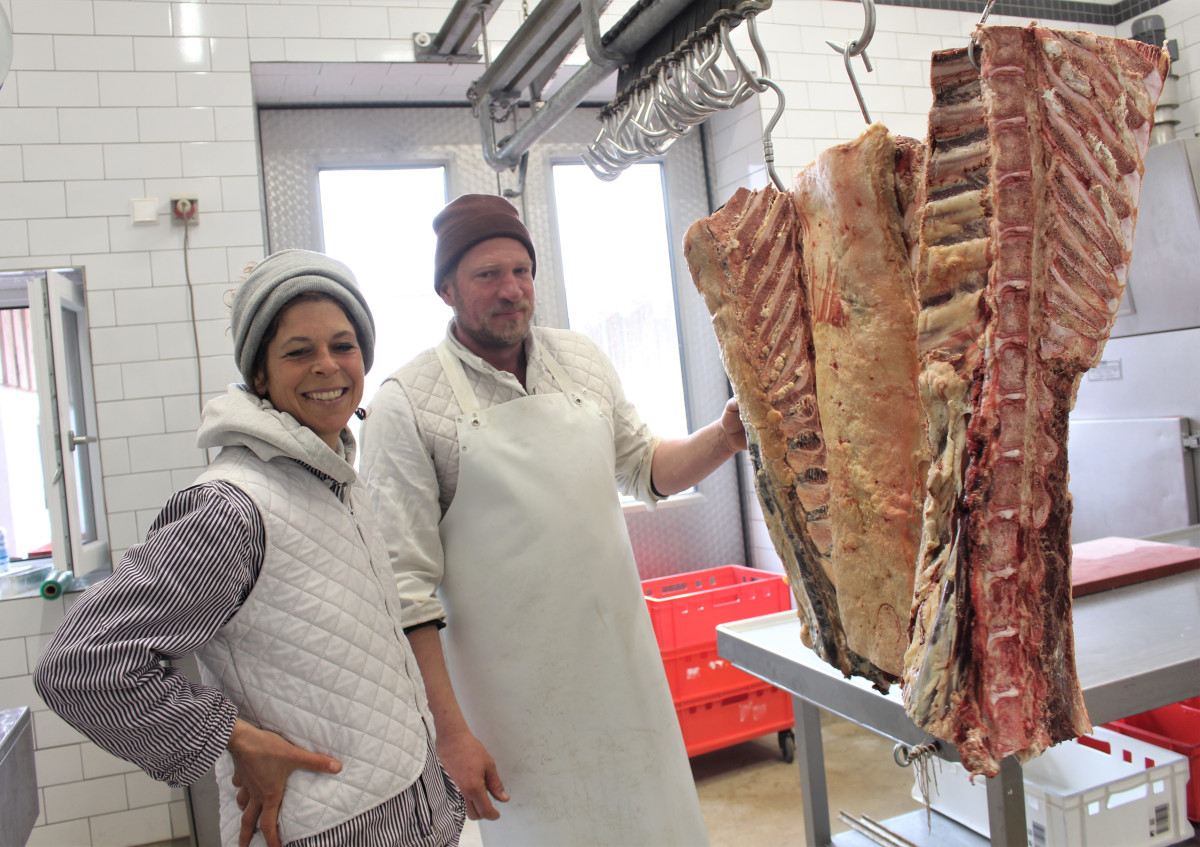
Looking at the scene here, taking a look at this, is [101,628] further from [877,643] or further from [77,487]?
[77,487]

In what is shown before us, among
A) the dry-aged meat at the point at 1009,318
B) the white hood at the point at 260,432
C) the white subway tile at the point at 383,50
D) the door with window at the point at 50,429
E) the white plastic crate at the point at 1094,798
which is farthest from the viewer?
the white subway tile at the point at 383,50

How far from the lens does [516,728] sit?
170 centimetres

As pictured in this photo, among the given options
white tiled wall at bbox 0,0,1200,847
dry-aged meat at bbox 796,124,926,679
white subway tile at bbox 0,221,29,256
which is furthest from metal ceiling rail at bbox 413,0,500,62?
white subway tile at bbox 0,221,29,256

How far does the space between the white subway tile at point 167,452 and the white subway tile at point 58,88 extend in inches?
37.4

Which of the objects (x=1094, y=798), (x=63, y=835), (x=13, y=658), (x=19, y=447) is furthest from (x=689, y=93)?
(x=19, y=447)

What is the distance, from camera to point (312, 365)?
1.22 metres

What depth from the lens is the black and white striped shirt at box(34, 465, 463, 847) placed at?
3.30ft

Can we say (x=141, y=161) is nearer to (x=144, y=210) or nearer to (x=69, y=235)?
(x=144, y=210)

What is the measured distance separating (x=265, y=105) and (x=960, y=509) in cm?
331

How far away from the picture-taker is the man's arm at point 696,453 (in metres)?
1.68

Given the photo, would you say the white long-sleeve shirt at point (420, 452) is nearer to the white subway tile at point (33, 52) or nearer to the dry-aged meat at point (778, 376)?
the dry-aged meat at point (778, 376)

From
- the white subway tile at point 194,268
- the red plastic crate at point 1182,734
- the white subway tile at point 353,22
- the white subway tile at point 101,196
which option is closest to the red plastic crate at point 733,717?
the red plastic crate at point 1182,734

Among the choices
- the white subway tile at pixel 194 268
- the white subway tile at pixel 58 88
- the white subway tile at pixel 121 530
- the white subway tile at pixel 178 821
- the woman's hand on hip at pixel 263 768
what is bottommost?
the white subway tile at pixel 178 821

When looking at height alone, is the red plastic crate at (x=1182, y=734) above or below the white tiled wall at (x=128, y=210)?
below
